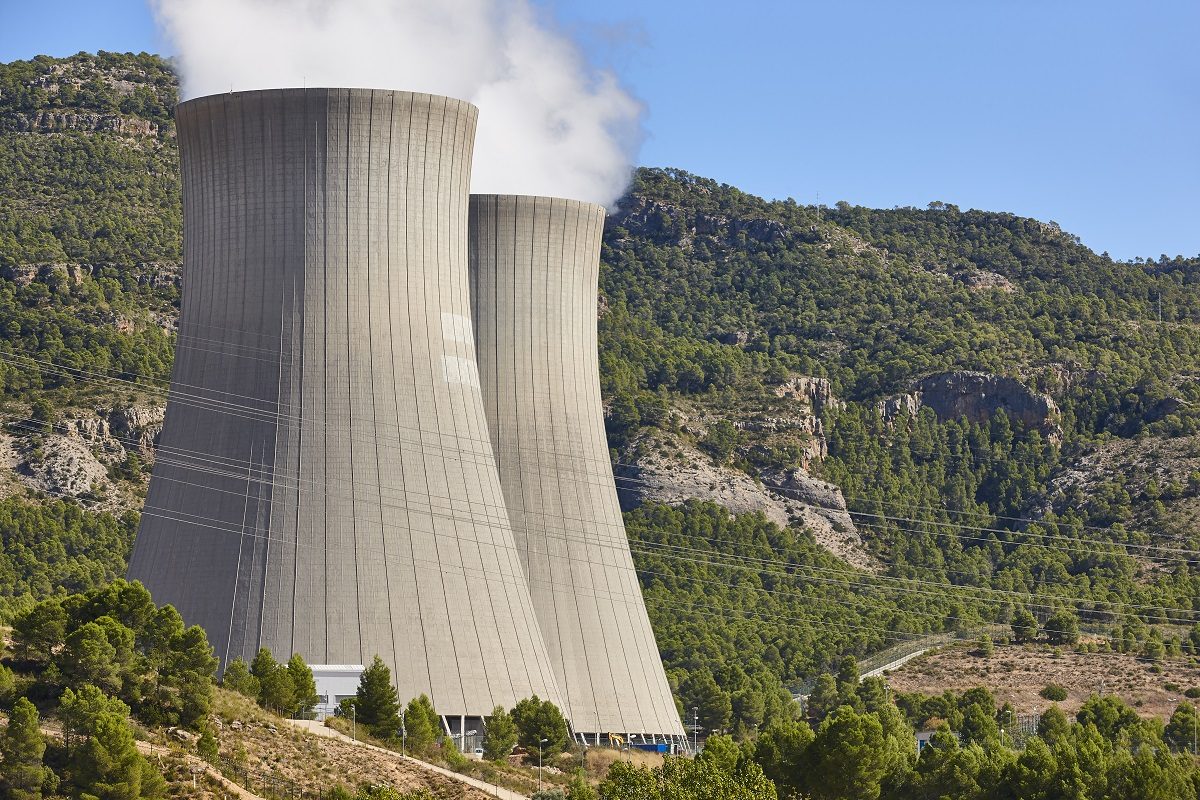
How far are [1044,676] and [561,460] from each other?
33.7 m

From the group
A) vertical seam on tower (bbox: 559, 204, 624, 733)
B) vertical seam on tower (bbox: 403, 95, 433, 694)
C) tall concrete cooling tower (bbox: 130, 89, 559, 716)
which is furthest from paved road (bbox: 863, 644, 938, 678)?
vertical seam on tower (bbox: 403, 95, 433, 694)

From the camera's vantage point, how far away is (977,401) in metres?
114

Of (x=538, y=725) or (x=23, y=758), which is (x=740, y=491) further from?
(x=23, y=758)

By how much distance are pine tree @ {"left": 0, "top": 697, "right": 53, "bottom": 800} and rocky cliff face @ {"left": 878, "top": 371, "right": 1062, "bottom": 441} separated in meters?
88.2

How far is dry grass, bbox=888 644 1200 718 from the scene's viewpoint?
7075 cm

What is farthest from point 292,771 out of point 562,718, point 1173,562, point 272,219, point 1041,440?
point 1041,440

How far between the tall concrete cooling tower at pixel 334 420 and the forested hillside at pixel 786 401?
2452 centimetres

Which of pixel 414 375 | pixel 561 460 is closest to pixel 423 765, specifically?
pixel 414 375

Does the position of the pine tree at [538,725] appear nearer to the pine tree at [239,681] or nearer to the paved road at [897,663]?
the pine tree at [239,681]

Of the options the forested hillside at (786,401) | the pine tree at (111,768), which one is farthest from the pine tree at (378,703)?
the forested hillside at (786,401)

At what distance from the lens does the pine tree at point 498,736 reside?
126 feet

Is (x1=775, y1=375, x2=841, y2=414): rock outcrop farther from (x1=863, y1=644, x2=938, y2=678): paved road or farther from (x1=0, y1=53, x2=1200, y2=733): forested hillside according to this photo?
(x1=863, y1=644, x2=938, y2=678): paved road

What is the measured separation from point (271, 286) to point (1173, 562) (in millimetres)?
62350

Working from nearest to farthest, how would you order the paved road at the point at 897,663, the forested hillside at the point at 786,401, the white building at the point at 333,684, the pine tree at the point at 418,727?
the pine tree at the point at 418,727 → the white building at the point at 333,684 → the paved road at the point at 897,663 → the forested hillside at the point at 786,401
